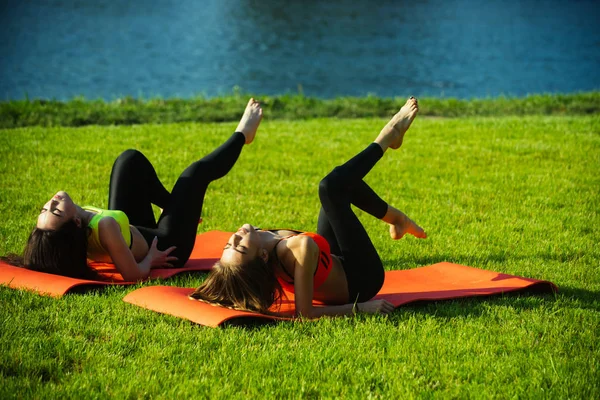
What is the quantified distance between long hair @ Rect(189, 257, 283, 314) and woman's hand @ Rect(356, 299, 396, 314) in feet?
1.56

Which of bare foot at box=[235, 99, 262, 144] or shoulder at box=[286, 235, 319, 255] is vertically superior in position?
bare foot at box=[235, 99, 262, 144]

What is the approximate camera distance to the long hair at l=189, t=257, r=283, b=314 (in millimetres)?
4027

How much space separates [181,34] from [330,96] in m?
10.3

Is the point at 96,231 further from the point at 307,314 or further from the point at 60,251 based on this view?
the point at 307,314

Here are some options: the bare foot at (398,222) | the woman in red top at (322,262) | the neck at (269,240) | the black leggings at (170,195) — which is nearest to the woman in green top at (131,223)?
the black leggings at (170,195)

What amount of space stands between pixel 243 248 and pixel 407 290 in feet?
4.12

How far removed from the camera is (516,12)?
36.2m

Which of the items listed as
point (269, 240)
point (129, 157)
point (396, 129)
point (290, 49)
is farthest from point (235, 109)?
point (290, 49)

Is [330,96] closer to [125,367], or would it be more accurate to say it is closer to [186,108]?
[186,108]

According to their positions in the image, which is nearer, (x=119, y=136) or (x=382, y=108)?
(x=119, y=136)

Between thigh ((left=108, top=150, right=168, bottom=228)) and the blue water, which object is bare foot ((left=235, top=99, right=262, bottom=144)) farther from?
Result: the blue water

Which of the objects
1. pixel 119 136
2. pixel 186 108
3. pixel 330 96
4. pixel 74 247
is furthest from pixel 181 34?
pixel 74 247

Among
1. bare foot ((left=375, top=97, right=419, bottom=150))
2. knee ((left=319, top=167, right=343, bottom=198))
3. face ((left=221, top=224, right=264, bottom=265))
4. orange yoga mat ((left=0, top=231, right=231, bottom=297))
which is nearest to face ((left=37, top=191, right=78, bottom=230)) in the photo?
orange yoga mat ((left=0, top=231, right=231, bottom=297))

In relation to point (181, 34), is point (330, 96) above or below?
below
